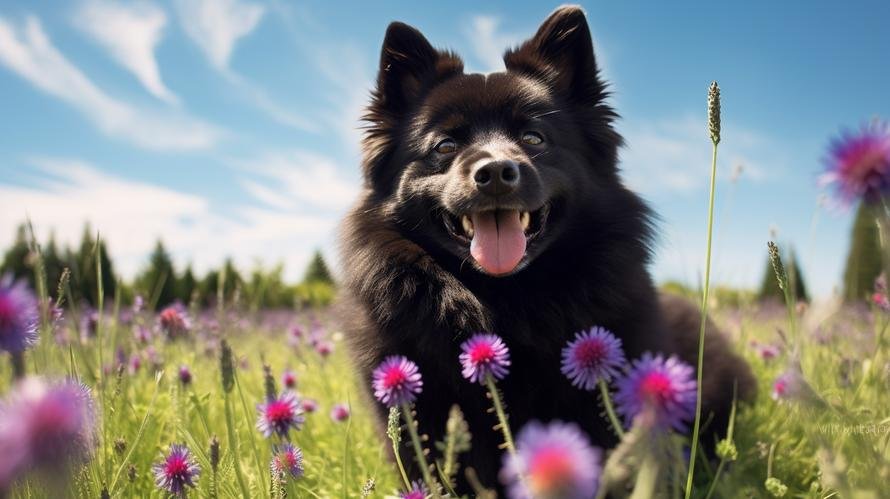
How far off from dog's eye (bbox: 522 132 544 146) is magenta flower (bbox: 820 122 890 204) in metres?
2.07

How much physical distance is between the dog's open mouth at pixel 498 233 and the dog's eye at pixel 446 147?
0.39 metres

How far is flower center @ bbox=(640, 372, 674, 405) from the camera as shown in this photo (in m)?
1.09

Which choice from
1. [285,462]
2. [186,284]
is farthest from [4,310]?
[186,284]

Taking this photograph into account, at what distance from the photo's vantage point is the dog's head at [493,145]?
112 inches

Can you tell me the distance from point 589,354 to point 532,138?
2.02 meters

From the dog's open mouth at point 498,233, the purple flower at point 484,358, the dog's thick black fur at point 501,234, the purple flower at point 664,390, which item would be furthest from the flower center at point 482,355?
the dog's open mouth at point 498,233

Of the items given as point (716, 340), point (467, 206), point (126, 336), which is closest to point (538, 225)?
point (467, 206)

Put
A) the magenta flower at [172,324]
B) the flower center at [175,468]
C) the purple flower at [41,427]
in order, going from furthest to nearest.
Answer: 1. the magenta flower at [172,324]
2. the flower center at [175,468]
3. the purple flower at [41,427]

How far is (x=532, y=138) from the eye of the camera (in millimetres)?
3254

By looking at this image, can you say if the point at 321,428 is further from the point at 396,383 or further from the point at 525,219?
the point at 396,383

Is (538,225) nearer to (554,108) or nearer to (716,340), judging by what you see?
(554,108)

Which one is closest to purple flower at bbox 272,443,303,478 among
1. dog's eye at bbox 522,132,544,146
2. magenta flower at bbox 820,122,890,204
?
magenta flower at bbox 820,122,890,204

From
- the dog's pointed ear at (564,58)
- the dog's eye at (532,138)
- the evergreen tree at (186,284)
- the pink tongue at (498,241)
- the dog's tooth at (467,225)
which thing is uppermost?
the evergreen tree at (186,284)

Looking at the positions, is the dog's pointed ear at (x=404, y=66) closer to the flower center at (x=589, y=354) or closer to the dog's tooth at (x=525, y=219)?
the dog's tooth at (x=525, y=219)
